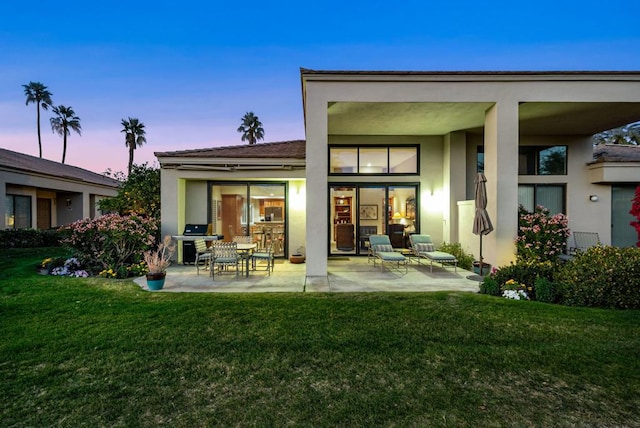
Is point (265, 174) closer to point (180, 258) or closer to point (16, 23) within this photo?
point (180, 258)

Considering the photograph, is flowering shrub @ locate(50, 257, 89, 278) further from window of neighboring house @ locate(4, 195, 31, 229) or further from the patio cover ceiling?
window of neighboring house @ locate(4, 195, 31, 229)

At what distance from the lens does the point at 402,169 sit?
1090 cm

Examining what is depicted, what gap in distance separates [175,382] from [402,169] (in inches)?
383

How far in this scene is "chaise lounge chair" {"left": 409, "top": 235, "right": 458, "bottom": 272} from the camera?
311 inches

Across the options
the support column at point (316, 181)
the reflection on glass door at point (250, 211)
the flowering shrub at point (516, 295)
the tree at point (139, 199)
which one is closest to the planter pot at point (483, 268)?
the flowering shrub at point (516, 295)

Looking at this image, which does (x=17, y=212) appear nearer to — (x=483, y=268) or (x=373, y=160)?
(x=373, y=160)

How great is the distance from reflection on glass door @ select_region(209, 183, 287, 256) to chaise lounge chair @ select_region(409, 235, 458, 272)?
4335 mm

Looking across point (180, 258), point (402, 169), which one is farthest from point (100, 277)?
point (402, 169)

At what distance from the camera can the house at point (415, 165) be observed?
288 inches

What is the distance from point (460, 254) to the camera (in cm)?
909

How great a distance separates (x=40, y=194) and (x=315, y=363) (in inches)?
788

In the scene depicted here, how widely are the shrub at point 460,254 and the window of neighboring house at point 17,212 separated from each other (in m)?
18.4

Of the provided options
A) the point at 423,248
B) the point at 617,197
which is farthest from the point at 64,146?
the point at 617,197

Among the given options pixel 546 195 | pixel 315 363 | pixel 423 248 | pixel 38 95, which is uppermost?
pixel 38 95
